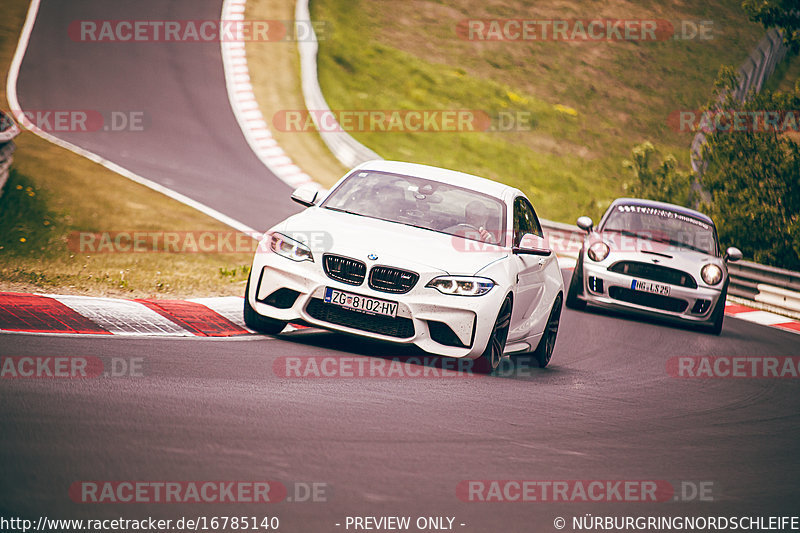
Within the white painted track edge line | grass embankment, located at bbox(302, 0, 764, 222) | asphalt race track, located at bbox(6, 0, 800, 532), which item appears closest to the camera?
asphalt race track, located at bbox(6, 0, 800, 532)

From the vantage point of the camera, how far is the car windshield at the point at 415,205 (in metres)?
8.40

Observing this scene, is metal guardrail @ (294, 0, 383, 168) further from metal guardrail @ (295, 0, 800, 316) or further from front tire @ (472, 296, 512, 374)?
front tire @ (472, 296, 512, 374)

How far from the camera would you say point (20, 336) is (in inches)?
275

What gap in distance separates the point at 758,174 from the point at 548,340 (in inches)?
494

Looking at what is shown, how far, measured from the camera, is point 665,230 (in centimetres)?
1441

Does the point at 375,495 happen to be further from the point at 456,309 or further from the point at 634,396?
the point at 634,396

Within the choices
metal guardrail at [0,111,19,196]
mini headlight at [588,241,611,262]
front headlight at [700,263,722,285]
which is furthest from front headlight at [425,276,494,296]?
metal guardrail at [0,111,19,196]

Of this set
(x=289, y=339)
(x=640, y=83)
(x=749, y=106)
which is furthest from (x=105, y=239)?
(x=640, y=83)

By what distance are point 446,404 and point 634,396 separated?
2.21 meters

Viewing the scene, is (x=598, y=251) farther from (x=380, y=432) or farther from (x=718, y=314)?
(x=380, y=432)

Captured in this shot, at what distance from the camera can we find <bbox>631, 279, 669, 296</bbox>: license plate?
13.0 metres

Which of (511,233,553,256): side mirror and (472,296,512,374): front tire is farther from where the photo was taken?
(511,233,553,256): side mirror

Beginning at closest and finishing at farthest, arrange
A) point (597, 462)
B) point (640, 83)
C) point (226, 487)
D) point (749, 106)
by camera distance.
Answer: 1. point (226, 487)
2. point (597, 462)
3. point (749, 106)
4. point (640, 83)

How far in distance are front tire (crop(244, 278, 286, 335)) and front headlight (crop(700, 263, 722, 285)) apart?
7033 millimetres
